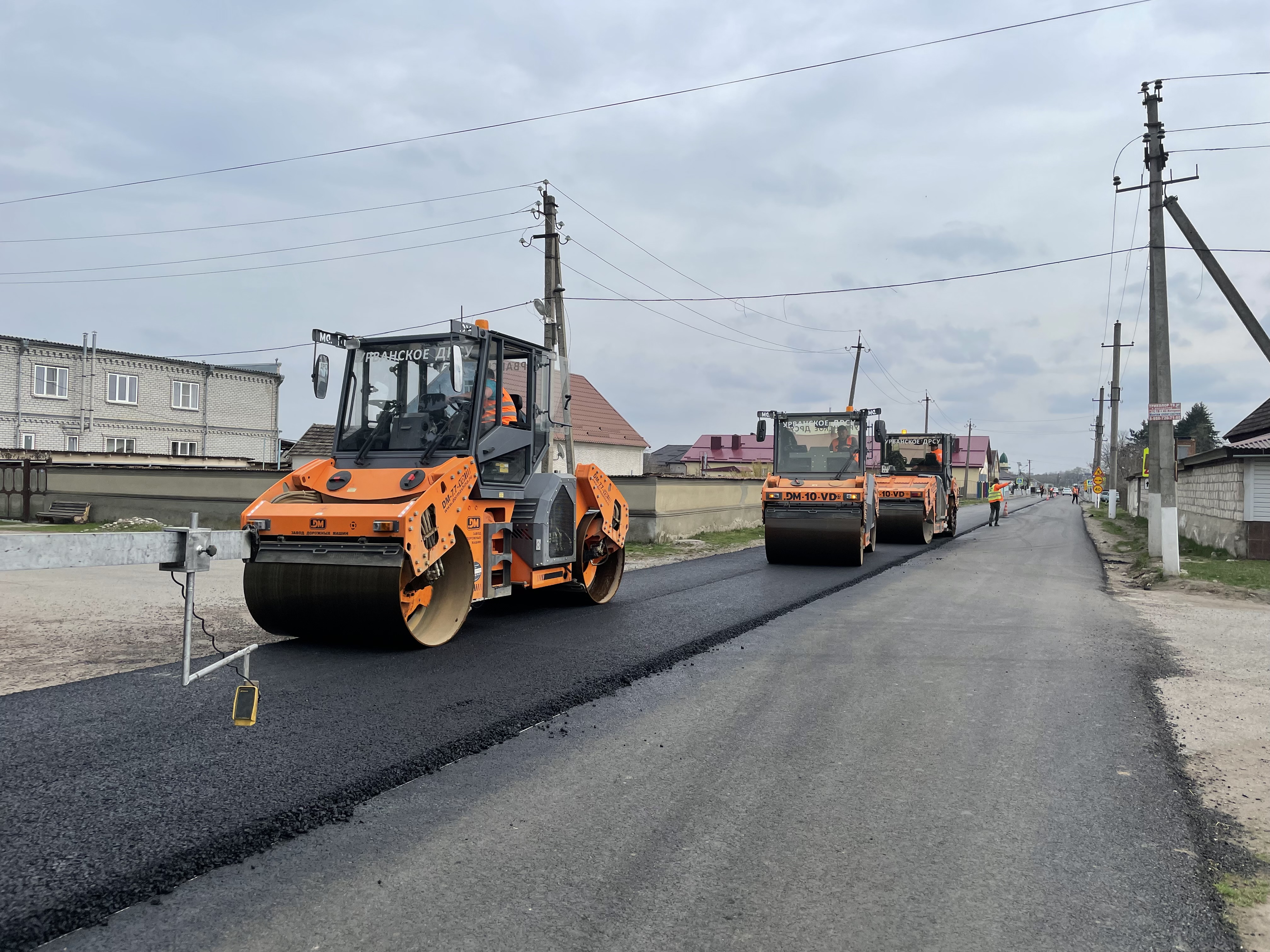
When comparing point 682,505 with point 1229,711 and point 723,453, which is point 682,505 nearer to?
point 1229,711

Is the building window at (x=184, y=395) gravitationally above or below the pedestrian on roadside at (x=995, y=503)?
above

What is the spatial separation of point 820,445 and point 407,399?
908 cm

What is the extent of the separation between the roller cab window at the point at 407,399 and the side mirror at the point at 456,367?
1.69 feet

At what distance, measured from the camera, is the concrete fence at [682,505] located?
1877cm

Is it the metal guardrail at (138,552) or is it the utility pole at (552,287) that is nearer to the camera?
the metal guardrail at (138,552)

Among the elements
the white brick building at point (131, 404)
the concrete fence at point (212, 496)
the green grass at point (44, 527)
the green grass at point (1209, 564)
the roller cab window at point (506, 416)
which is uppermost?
the white brick building at point (131, 404)

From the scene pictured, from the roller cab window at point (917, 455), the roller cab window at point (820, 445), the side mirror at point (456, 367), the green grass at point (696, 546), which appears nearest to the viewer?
the side mirror at point (456, 367)

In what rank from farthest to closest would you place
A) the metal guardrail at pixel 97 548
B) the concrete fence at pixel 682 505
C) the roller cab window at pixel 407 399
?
the concrete fence at pixel 682 505, the roller cab window at pixel 407 399, the metal guardrail at pixel 97 548

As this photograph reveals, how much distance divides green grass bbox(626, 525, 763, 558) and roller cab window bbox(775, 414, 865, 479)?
2930mm

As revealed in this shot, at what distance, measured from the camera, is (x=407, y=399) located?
7.49 metres

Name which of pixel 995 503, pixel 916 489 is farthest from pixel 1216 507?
pixel 995 503

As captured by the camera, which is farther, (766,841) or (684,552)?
(684,552)

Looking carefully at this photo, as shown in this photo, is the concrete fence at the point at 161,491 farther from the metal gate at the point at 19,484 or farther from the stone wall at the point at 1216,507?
the stone wall at the point at 1216,507

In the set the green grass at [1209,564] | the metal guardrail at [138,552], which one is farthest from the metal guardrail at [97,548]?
the green grass at [1209,564]
